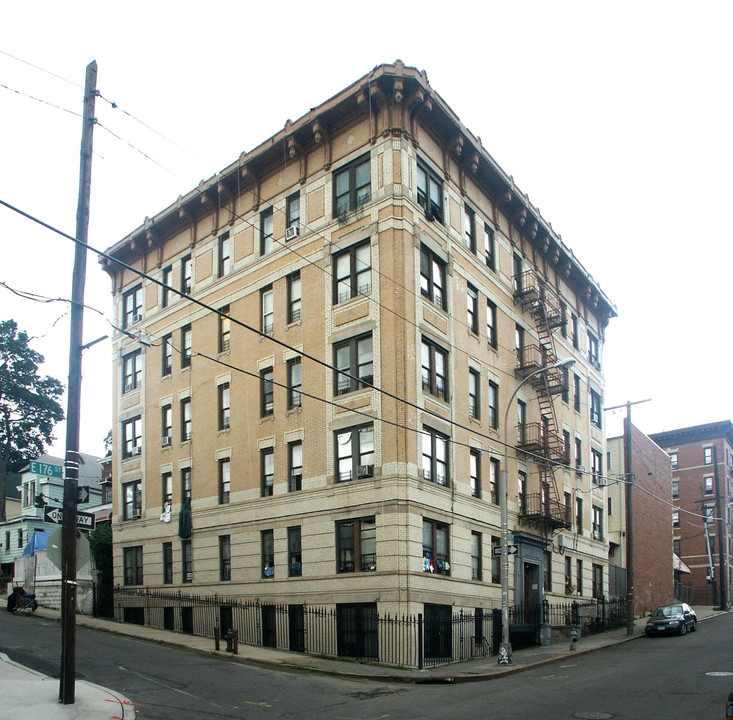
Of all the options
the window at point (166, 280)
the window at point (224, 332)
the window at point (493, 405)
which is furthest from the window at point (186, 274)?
the window at point (493, 405)

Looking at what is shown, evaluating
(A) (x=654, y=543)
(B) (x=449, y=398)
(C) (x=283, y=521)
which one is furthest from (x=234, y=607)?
(A) (x=654, y=543)

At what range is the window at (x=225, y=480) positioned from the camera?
1296 inches

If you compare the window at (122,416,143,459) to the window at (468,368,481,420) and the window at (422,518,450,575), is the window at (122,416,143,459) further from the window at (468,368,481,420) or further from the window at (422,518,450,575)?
Answer: the window at (422,518,450,575)

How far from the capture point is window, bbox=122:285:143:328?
3975 centimetres

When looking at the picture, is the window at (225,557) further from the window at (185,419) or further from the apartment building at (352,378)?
the window at (185,419)

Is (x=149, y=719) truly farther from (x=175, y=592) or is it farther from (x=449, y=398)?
(x=175, y=592)

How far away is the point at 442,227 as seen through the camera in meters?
30.7

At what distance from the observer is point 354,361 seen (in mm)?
28438

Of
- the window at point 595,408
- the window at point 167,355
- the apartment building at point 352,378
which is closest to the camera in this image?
the apartment building at point 352,378

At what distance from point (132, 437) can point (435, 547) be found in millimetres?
18067

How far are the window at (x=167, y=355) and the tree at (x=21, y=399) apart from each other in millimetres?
29666

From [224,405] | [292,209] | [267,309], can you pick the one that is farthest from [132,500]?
[292,209]

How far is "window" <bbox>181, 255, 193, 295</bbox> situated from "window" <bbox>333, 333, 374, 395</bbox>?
1051cm

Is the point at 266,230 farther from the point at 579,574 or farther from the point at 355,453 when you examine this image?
the point at 579,574
